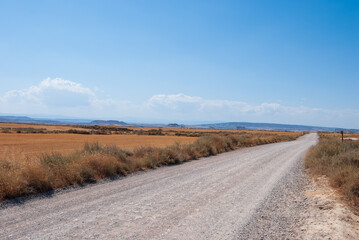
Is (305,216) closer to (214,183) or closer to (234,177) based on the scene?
(214,183)

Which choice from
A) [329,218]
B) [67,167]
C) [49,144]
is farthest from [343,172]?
[49,144]

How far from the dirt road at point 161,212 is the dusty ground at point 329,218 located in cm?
37

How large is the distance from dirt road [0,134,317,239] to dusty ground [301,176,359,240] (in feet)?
1.21

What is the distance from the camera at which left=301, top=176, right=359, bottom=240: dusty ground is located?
559 cm

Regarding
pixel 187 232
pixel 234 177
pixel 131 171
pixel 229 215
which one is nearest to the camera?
pixel 187 232

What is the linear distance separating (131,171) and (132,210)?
6.07 metres

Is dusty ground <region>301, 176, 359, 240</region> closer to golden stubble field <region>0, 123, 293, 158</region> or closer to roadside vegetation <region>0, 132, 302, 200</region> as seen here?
roadside vegetation <region>0, 132, 302, 200</region>

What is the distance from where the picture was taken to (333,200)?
7734 mm

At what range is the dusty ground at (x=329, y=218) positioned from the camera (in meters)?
5.59

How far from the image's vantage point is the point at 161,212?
22.1ft

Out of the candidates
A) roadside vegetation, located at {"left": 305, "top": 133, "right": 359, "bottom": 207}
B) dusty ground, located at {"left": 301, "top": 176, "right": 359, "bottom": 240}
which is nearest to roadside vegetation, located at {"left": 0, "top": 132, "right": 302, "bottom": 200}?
dusty ground, located at {"left": 301, "top": 176, "right": 359, "bottom": 240}

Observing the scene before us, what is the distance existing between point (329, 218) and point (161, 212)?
13.1ft

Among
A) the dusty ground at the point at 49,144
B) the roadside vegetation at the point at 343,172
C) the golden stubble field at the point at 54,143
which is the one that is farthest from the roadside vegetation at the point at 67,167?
the roadside vegetation at the point at 343,172

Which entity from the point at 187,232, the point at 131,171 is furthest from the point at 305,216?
the point at 131,171
